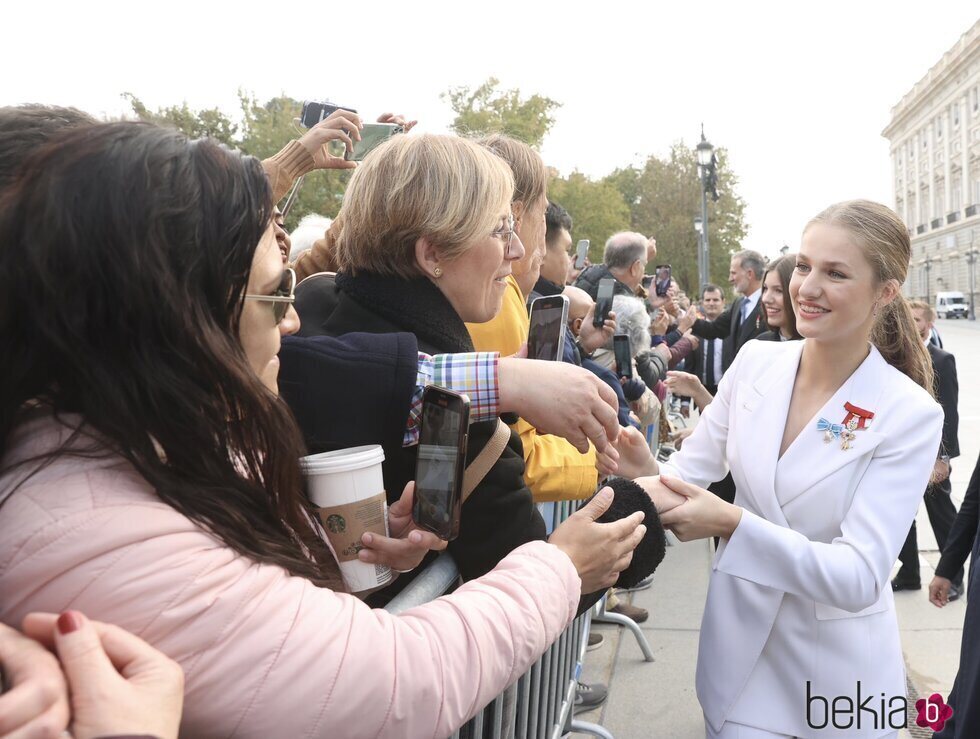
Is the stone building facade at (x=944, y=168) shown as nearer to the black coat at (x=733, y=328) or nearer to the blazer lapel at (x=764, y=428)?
the black coat at (x=733, y=328)

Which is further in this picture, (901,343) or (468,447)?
(901,343)

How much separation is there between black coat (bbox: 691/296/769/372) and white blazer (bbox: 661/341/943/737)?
154 inches

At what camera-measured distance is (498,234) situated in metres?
2.06

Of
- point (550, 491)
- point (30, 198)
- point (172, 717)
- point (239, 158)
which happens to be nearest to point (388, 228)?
point (239, 158)

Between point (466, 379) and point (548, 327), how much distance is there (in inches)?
28.7

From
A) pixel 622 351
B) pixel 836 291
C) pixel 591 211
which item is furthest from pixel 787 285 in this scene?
pixel 591 211

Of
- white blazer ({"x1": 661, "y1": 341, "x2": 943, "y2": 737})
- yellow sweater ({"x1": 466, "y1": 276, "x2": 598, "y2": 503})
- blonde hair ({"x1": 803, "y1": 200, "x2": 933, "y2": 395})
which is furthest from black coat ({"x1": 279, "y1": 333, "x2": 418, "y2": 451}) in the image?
blonde hair ({"x1": 803, "y1": 200, "x2": 933, "y2": 395})

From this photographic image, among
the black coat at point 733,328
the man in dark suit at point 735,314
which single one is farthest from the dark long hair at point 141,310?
the man in dark suit at point 735,314

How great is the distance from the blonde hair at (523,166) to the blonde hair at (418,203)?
0.80 meters

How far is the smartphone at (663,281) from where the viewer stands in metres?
8.33

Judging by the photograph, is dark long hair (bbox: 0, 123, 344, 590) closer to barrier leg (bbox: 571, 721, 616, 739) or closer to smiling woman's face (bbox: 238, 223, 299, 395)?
smiling woman's face (bbox: 238, 223, 299, 395)

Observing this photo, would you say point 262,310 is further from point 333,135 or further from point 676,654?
point 676,654

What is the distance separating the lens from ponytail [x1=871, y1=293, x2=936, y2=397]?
8.32 ft

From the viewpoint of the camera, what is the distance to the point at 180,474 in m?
1.10
